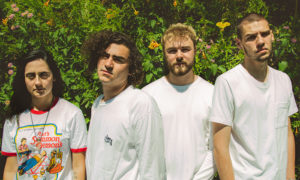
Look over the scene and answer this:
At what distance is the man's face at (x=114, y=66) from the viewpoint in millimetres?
2162

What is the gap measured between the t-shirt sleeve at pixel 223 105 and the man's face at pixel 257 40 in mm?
280

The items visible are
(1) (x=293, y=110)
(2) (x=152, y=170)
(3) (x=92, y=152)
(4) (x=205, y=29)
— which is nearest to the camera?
(2) (x=152, y=170)

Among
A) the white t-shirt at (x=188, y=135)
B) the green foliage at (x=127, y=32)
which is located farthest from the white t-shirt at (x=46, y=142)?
the white t-shirt at (x=188, y=135)

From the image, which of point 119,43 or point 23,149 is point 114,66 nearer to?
point 119,43

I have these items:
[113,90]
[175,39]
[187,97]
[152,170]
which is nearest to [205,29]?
[175,39]

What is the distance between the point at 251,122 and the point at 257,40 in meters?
0.57

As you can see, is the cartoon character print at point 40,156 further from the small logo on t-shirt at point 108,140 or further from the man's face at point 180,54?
the man's face at point 180,54

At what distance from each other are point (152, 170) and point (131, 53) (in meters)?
0.90

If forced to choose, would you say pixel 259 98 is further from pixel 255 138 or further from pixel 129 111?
pixel 129 111

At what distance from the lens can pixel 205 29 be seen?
3193 millimetres

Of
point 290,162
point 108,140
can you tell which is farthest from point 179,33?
point 290,162

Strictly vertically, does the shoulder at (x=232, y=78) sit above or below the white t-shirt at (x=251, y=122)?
above

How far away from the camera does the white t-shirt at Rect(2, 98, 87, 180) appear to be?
7.30 ft

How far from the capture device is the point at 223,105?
2066 mm
